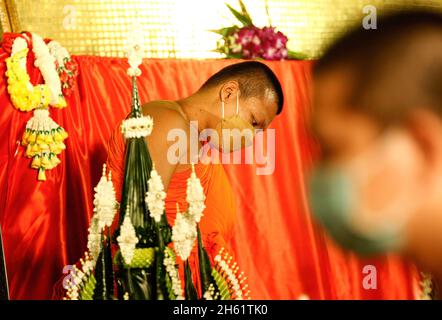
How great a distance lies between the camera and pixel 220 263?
192cm

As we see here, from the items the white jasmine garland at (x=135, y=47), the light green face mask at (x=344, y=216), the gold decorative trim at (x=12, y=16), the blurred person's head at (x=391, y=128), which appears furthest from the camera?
the gold decorative trim at (x=12, y=16)

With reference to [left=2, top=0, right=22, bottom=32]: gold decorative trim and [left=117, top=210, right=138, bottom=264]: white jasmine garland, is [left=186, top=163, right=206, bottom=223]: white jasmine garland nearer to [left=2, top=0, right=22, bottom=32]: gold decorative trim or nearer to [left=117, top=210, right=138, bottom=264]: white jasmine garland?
[left=117, top=210, right=138, bottom=264]: white jasmine garland

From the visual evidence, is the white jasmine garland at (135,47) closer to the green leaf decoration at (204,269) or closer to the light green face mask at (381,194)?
the green leaf decoration at (204,269)

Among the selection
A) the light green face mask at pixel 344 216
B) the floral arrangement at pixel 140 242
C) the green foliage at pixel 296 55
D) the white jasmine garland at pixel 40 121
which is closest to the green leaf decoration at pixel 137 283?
the floral arrangement at pixel 140 242

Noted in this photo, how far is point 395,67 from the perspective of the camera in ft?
3.32

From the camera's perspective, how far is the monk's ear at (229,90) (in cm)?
199

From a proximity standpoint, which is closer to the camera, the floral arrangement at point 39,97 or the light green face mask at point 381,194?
the light green face mask at point 381,194

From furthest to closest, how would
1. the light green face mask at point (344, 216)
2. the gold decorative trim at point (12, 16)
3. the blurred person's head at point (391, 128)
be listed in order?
1. the gold decorative trim at point (12, 16)
2. the light green face mask at point (344, 216)
3. the blurred person's head at point (391, 128)

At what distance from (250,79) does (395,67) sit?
3.32 ft

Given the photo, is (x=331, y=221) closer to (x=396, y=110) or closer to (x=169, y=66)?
(x=396, y=110)

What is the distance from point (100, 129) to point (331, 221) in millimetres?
1095

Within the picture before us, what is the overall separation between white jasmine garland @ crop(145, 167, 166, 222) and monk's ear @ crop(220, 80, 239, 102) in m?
0.42
